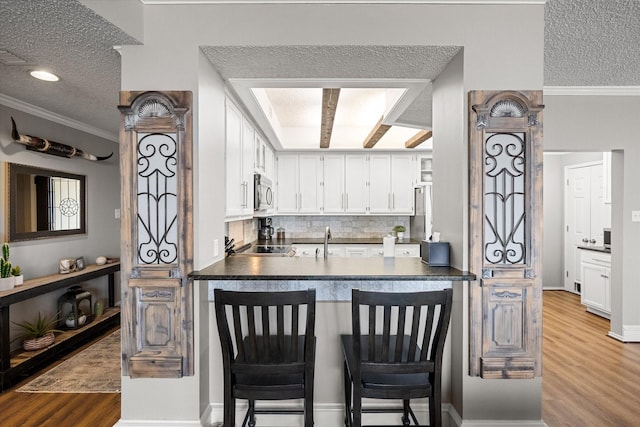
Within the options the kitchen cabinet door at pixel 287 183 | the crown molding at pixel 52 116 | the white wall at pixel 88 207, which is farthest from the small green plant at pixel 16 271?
the kitchen cabinet door at pixel 287 183

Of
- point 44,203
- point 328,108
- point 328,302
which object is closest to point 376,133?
point 328,108

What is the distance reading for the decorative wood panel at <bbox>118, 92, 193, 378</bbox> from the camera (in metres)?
2.04

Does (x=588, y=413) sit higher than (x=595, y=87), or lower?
lower

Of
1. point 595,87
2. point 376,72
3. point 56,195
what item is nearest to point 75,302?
point 56,195

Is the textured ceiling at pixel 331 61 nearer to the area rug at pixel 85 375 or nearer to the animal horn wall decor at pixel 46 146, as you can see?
the animal horn wall decor at pixel 46 146

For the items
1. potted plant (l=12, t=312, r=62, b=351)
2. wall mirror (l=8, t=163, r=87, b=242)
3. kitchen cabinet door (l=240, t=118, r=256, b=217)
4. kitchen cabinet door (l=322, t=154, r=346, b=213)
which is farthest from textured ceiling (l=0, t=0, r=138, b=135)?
kitchen cabinet door (l=322, t=154, r=346, b=213)

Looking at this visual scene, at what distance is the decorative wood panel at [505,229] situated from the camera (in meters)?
2.03

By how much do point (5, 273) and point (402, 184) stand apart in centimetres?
487

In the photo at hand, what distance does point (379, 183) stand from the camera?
18.7 ft

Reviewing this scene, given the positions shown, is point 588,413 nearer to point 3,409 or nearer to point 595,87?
point 595,87

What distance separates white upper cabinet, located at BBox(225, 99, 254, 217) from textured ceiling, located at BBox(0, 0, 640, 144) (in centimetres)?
58

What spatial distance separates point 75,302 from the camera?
152 inches

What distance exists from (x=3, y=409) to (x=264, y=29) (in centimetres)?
316

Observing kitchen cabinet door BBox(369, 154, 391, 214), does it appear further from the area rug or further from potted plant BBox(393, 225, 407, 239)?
the area rug
